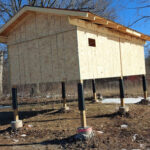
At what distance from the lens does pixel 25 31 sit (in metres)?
6.97

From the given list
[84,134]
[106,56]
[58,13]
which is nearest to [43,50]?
[58,13]

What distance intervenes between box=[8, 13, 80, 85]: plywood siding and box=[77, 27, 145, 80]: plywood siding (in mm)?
372

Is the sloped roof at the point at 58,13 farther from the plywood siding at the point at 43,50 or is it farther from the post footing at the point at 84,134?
the post footing at the point at 84,134

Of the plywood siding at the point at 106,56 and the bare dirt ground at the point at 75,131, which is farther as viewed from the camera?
the plywood siding at the point at 106,56

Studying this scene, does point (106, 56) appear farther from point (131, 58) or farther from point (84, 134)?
point (84, 134)

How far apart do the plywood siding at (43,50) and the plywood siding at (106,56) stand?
14.6 inches

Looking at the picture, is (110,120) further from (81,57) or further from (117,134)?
(81,57)

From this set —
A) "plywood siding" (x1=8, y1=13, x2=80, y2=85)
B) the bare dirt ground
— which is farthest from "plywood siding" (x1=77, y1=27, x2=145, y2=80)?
the bare dirt ground

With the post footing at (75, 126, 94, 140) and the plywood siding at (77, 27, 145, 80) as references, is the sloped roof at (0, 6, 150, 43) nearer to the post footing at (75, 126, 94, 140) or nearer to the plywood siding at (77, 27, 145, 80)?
the plywood siding at (77, 27, 145, 80)

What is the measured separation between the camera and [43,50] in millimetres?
6430

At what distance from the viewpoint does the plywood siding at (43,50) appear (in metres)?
5.70

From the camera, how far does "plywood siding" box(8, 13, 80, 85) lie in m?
5.70

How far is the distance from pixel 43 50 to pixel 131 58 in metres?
4.76

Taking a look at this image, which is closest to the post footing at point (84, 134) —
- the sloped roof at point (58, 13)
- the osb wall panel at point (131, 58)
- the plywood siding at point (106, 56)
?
the plywood siding at point (106, 56)
